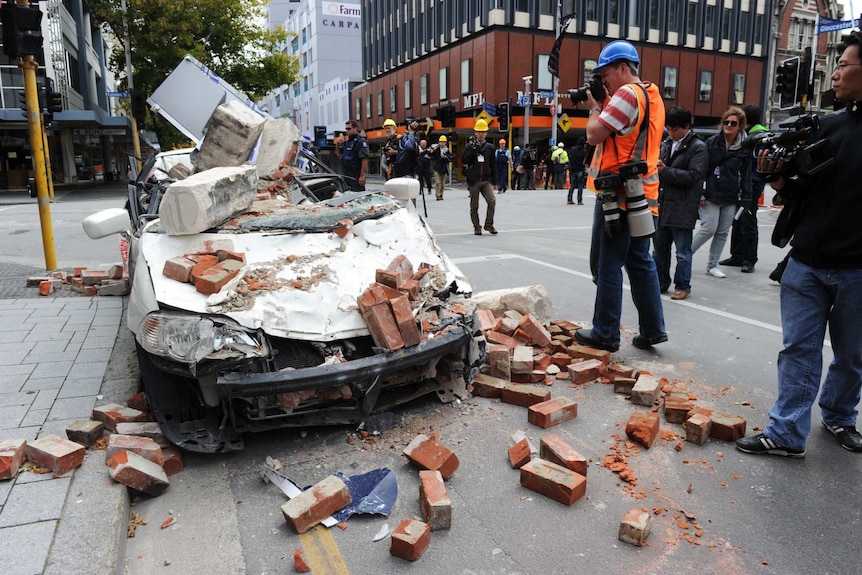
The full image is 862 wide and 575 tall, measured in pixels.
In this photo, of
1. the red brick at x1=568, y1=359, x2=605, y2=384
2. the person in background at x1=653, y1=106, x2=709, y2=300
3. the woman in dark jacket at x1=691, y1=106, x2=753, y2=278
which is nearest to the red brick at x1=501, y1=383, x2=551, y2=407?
the red brick at x1=568, y1=359, x2=605, y2=384

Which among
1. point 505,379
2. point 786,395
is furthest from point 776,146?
point 505,379

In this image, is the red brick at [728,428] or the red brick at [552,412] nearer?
the red brick at [728,428]

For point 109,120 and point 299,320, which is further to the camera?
point 109,120

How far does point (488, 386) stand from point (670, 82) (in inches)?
1696

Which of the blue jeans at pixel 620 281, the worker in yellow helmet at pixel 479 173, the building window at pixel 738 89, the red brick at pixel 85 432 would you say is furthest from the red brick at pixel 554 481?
the building window at pixel 738 89

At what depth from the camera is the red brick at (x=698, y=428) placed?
3389 mm

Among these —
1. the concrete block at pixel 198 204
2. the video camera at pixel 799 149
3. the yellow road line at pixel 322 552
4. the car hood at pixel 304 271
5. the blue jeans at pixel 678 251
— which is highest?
the video camera at pixel 799 149

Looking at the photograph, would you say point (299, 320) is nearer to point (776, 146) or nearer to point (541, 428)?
point (541, 428)

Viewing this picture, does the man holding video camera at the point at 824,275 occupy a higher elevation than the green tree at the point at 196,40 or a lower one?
lower

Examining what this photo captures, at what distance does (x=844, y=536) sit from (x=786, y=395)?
31.2 inches

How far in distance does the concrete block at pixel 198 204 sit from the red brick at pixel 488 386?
1.92 meters

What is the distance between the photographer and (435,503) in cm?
269

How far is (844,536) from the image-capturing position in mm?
2607

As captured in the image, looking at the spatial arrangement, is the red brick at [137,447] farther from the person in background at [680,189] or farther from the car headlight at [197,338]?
the person in background at [680,189]
